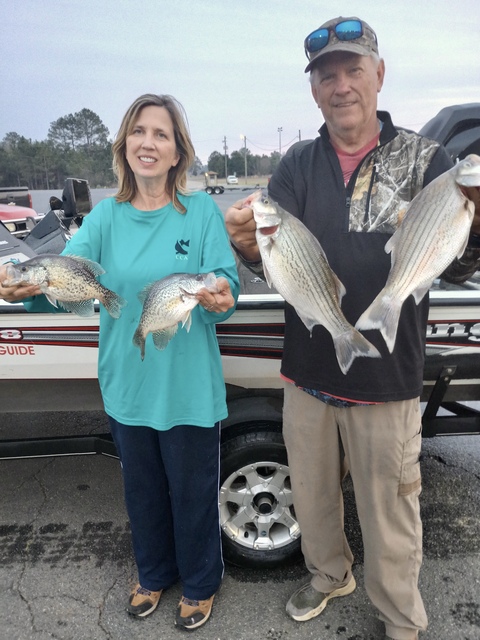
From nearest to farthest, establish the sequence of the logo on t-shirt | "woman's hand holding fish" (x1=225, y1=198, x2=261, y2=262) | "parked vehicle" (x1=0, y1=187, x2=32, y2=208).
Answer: "woman's hand holding fish" (x1=225, y1=198, x2=261, y2=262) < the logo on t-shirt < "parked vehicle" (x1=0, y1=187, x2=32, y2=208)

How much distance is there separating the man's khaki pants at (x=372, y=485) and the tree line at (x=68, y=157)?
5.42 feet

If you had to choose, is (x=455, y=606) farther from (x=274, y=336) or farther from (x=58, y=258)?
(x=58, y=258)

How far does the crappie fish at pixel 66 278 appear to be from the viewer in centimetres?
198

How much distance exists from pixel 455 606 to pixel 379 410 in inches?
56.0

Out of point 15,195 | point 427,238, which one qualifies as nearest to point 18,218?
point 15,195

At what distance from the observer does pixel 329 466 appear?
2508 millimetres

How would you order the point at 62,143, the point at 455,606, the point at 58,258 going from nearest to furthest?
the point at 58,258 < the point at 455,606 < the point at 62,143

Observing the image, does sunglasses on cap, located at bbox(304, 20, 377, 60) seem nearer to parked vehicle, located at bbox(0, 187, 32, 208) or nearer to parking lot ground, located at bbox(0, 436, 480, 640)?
parking lot ground, located at bbox(0, 436, 480, 640)

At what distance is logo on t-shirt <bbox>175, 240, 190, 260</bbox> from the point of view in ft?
7.20

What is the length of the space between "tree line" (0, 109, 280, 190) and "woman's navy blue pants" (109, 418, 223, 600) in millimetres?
1740

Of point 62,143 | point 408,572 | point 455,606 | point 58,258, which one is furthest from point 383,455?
point 62,143

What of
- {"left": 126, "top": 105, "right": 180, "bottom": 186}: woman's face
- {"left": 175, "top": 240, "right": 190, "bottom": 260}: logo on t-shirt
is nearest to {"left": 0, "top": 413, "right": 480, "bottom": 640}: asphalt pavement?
{"left": 175, "top": 240, "right": 190, "bottom": 260}: logo on t-shirt

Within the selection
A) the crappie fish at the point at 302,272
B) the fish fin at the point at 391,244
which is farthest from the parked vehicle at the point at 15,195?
the fish fin at the point at 391,244

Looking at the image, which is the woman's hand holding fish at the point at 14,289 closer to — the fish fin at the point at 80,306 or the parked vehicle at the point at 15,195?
the fish fin at the point at 80,306
